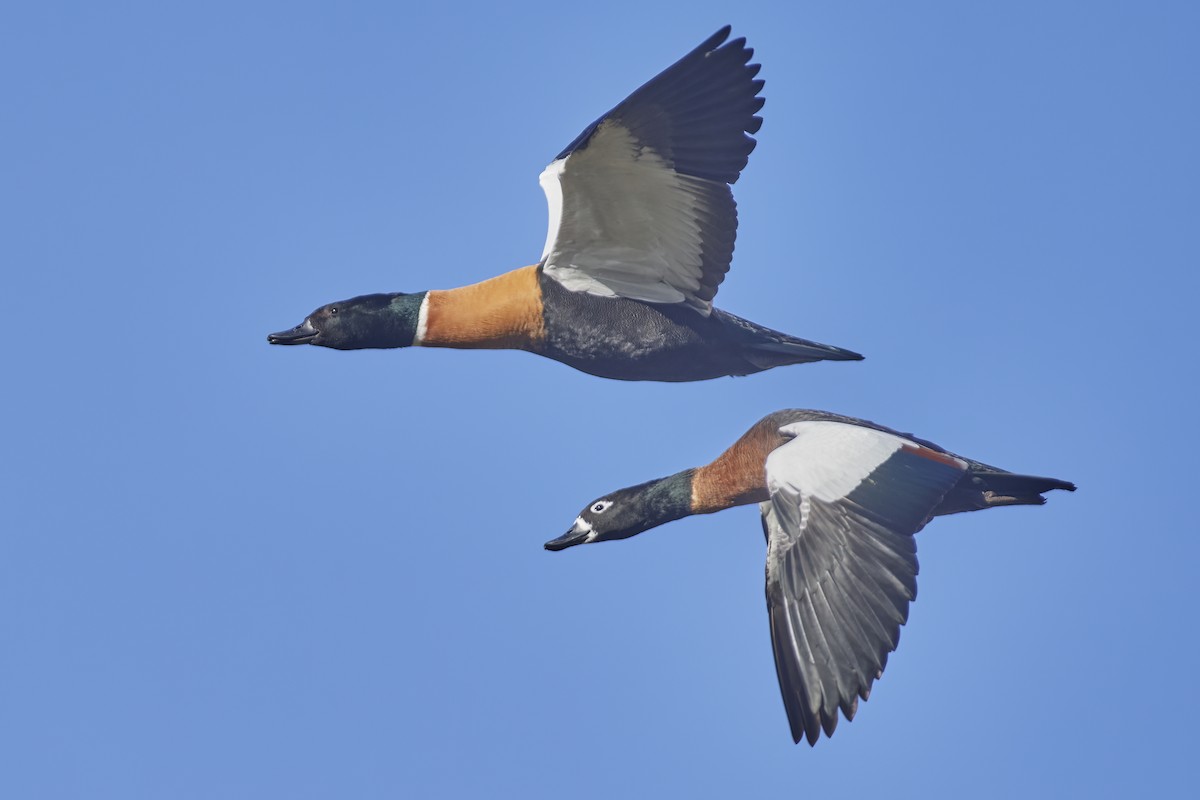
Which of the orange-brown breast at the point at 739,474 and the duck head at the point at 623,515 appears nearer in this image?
the orange-brown breast at the point at 739,474

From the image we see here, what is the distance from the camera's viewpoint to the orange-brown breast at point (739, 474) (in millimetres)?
16172

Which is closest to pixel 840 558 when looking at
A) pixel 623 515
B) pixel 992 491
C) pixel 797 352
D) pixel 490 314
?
pixel 992 491

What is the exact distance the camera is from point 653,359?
1656cm

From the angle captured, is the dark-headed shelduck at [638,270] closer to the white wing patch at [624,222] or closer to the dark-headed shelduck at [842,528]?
the white wing patch at [624,222]

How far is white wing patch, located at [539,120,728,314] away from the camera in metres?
A: 16.1

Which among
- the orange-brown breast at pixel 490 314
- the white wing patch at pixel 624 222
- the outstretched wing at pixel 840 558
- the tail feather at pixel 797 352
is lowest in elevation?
the outstretched wing at pixel 840 558

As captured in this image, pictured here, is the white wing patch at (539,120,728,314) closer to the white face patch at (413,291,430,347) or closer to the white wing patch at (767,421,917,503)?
the white face patch at (413,291,430,347)

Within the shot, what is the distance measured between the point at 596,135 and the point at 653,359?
182 cm

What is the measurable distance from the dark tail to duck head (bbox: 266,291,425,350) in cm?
442

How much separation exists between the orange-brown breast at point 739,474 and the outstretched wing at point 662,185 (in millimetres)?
1153

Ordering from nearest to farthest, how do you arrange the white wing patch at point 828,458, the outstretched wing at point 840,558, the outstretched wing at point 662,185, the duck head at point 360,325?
1. the outstretched wing at point 840,558
2. the white wing patch at point 828,458
3. the outstretched wing at point 662,185
4. the duck head at point 360,325

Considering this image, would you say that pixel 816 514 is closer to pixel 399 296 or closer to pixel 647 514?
pixel 647 514

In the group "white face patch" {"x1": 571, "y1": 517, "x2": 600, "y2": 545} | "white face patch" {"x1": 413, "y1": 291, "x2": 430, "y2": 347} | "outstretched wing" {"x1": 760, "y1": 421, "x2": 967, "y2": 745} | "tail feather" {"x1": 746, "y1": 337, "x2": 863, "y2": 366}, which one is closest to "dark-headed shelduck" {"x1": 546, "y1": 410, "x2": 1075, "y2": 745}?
"outstretched wing" {"x1": 760, "y1": 421, "x2": 967, "y2": 745}

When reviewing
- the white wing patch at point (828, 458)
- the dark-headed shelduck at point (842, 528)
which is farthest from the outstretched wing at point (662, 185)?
→ the white wing patch at point (828, 458)
